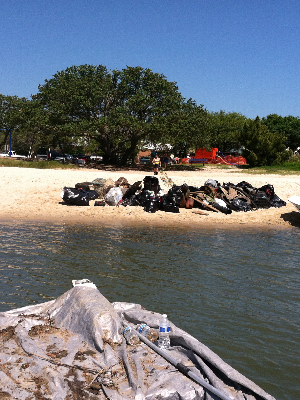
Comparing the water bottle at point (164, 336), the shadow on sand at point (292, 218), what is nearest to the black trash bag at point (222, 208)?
the shadow on sand at point (292, 218)

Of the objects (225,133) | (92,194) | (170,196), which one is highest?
(225,133)

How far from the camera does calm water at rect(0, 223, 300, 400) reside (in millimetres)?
5824

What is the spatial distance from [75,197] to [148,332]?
1196 cm

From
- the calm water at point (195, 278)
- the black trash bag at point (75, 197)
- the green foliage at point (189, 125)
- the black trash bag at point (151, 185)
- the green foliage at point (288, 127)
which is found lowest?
the calm water at point (195, 278)

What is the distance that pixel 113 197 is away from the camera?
17.0 metres

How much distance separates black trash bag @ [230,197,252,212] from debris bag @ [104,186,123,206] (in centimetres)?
409

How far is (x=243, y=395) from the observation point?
4.07 metres

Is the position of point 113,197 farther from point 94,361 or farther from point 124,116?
point 124,116

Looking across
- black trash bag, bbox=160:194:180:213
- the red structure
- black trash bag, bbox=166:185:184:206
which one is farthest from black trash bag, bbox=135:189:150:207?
the red structure

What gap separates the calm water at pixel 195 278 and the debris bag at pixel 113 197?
326 centimetres

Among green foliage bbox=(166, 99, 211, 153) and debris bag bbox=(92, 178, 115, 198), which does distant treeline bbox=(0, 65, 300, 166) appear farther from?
debris bag bbox=(92, 178, 115, 198)

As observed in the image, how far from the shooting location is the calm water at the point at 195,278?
5.82 meters

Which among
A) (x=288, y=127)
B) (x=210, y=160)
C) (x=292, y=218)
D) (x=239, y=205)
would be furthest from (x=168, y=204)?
(x=288, y=127)

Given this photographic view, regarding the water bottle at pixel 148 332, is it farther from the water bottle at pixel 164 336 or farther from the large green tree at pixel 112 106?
the large green tree at pixel 112 106
